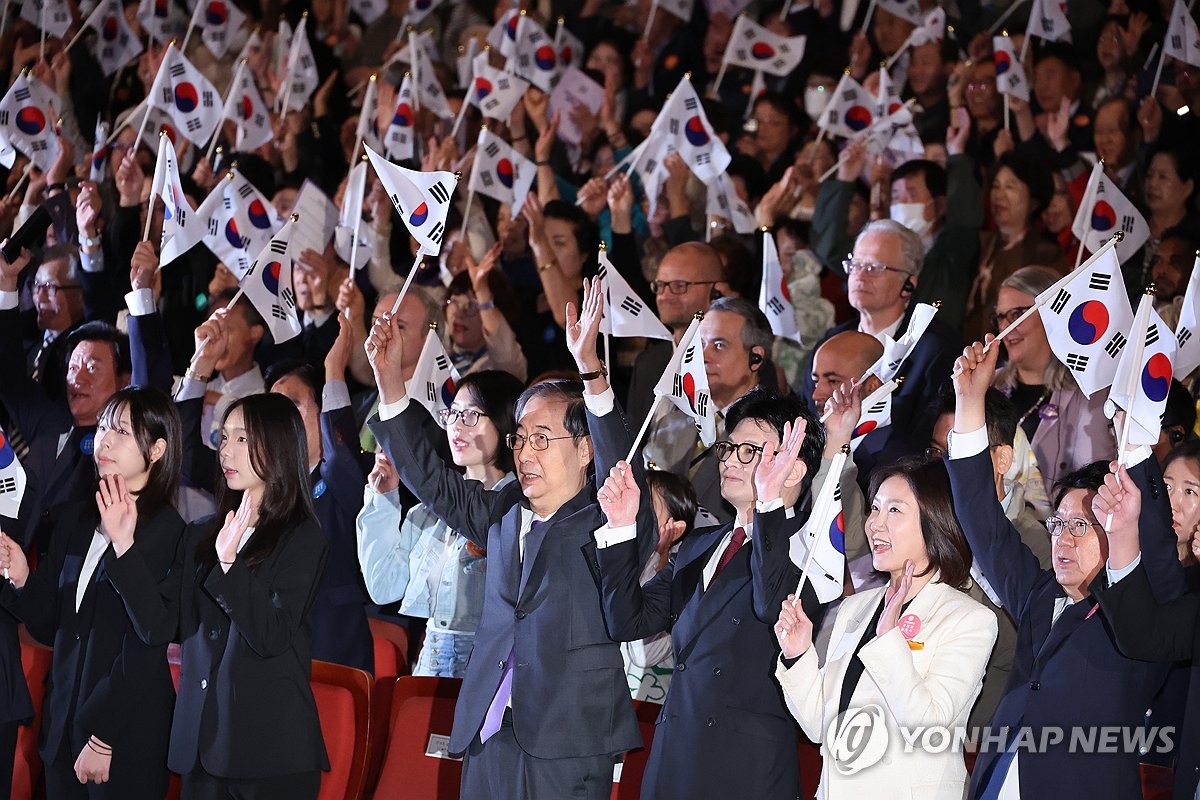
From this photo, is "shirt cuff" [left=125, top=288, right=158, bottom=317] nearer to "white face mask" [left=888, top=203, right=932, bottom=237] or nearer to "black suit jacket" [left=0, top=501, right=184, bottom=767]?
"black suit jacket" [left=0, top=501, right=184, bottom=767]

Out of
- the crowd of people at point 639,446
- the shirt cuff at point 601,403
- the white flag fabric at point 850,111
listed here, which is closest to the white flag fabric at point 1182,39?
the crowd of people at point 639,446

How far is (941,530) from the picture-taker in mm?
4125

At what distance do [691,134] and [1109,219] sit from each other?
7.19ft

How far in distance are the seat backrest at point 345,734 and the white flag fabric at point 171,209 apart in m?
2.63

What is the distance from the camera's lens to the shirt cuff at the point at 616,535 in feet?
13.2

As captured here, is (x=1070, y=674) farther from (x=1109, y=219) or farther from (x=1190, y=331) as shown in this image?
(x=1109, y=219)

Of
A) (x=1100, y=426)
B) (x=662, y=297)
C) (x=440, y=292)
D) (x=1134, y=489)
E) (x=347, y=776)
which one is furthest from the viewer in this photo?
(x=440, y=292)

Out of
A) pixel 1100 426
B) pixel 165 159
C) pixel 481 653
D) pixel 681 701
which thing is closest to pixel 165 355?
pixel 165 159

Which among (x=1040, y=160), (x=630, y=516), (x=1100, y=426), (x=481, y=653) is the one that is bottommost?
(x=481, y=653)

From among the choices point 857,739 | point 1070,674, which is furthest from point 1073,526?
point 857,739

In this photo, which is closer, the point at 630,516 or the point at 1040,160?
the point at 630,516

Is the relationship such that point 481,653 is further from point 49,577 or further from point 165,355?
point 165,355

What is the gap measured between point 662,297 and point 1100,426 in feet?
6.14

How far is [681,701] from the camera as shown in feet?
13.5
